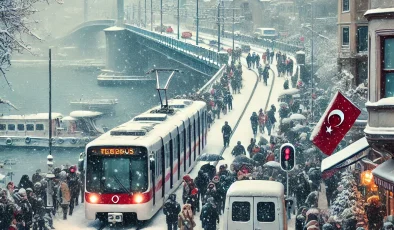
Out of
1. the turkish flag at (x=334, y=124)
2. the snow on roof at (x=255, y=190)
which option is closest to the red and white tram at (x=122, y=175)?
the snow on roof at (x=255, y=190)

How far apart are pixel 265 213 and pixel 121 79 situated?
11802 centimetres

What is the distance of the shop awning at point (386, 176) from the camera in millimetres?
16203

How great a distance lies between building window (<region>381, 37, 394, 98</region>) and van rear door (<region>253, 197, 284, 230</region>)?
4.82 m

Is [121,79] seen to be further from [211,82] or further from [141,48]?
[211,82]

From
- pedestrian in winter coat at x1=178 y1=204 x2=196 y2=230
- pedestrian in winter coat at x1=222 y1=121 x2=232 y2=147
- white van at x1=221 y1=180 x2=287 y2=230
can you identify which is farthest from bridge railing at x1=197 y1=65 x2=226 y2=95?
white van at x1=221 y1=180 x2=287 y2=230

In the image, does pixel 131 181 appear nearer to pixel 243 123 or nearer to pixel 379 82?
pixel 379 82

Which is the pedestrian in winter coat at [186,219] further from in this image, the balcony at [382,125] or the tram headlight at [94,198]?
the balcony at [382,125]

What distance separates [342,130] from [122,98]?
105 metres

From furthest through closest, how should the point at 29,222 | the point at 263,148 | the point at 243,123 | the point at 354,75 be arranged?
the point at 243,123 < the point at 354,75 < the point at 263,148 < the point at 29,222

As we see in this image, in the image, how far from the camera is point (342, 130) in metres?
17.3

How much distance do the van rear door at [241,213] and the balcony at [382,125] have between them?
15.5ft

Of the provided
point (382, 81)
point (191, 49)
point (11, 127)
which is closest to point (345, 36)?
point (382, 81)

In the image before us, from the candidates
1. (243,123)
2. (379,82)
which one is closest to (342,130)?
(379,82)

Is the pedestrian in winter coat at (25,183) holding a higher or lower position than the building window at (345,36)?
lower
